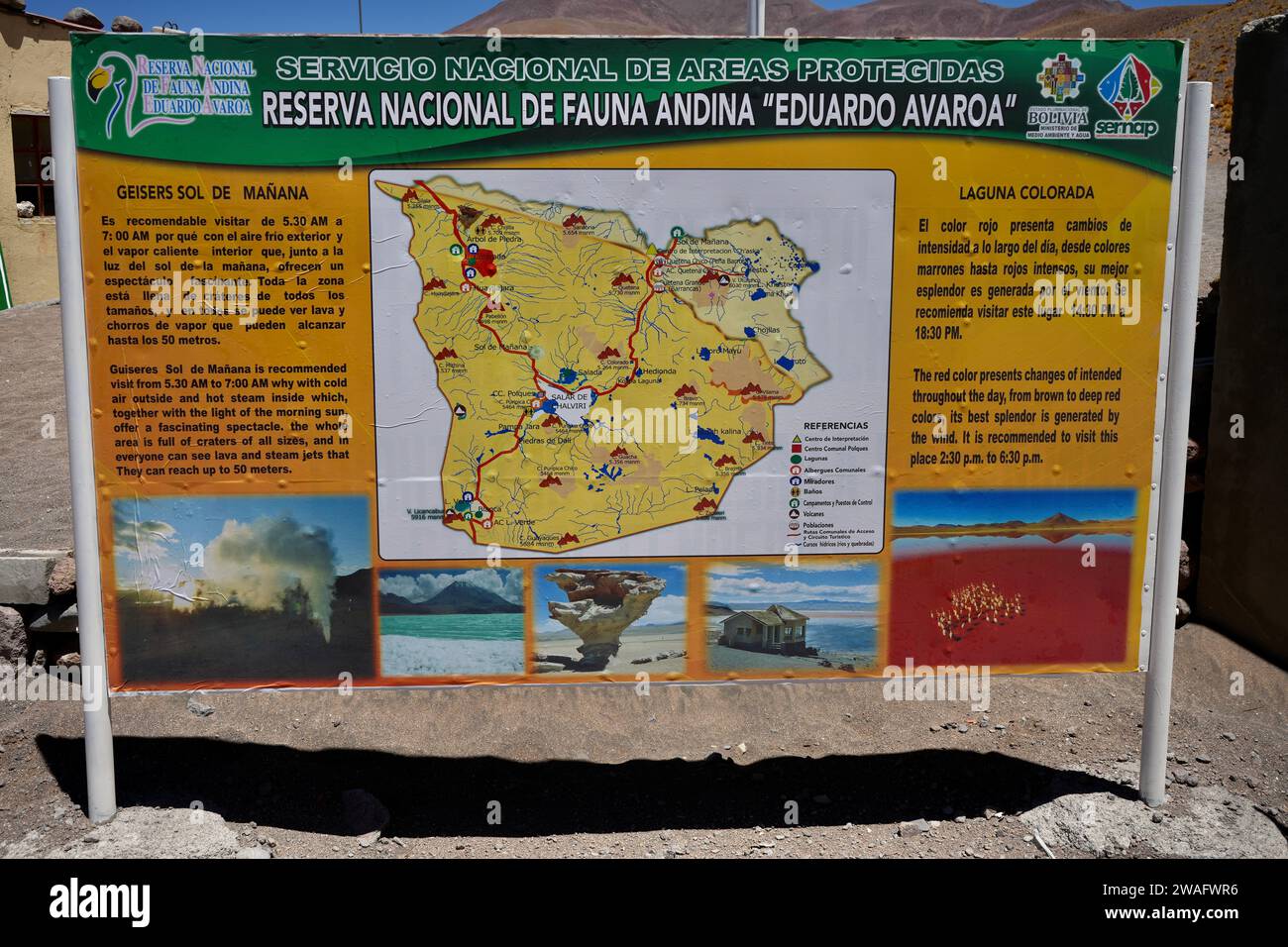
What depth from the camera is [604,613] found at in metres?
4.03

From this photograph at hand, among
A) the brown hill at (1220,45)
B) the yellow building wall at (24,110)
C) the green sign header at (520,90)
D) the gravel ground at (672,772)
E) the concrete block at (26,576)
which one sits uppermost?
the brown hill at (1220,45)

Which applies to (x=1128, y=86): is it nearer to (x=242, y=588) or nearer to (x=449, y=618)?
(x=449, y=618)

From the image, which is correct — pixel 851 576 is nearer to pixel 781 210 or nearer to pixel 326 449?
pixel 781 210

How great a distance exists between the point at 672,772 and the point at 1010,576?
174 centimetres

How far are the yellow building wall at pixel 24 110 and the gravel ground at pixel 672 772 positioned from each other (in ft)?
39.4

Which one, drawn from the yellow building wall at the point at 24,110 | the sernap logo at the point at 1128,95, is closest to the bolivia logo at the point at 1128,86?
the sernap logo at the point at 1128,95

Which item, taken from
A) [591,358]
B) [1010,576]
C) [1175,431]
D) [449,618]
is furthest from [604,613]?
[1175,431]

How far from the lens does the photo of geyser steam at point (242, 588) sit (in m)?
3.93

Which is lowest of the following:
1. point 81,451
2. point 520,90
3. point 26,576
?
point 26,576

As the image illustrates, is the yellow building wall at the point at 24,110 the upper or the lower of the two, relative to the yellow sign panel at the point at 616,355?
upper

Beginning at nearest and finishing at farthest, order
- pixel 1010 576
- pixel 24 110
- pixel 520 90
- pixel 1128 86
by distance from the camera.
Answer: pixel 520 90
pixel 1128 86
pixel 1010 576
pixel 24 110

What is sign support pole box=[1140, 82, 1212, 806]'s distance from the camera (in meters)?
3.87

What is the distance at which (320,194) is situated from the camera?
3773 millimetres

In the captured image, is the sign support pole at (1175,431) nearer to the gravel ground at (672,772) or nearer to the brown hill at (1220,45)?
the gravel ground at (672,772)
